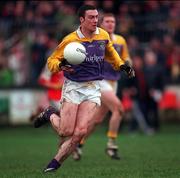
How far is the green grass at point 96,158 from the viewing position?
38.1 feet

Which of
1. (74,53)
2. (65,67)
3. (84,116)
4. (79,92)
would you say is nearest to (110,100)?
(79,92)

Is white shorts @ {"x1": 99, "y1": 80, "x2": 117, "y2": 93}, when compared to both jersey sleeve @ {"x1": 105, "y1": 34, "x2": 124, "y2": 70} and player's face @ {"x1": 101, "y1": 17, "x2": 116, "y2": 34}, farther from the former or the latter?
jersey sleeve @ {"x1": 105, "y1": 34, "x2": 124, "y2": 70}

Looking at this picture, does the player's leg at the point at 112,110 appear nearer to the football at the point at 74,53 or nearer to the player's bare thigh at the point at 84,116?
the player's bare thigh at the point at 84,116

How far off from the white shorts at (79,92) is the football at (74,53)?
2.19ft

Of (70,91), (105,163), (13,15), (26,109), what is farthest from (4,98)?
(70,91)

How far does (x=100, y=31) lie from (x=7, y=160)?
12.3 ft

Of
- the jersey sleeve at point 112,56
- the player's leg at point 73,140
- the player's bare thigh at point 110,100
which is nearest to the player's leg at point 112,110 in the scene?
the player's bare thigh at point 110,100

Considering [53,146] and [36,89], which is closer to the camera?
[53,146]

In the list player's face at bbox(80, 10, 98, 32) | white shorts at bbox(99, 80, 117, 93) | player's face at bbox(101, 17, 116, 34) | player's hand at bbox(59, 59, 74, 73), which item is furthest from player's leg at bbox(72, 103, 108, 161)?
player's hand at bbox(59, 59, 74, 73)

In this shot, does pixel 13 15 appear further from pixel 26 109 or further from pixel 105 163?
pixel 105 163

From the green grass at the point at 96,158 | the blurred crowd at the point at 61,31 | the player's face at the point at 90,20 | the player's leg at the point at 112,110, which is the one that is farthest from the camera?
the blurred crowd at the point at 61,31

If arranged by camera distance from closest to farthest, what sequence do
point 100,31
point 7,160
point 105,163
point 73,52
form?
1. point 73,52
2. point 100,31
3. point 105,163
4. point 7,160

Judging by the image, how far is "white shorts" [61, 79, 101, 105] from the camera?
39.8 ft

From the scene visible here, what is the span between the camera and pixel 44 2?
27.1 m
